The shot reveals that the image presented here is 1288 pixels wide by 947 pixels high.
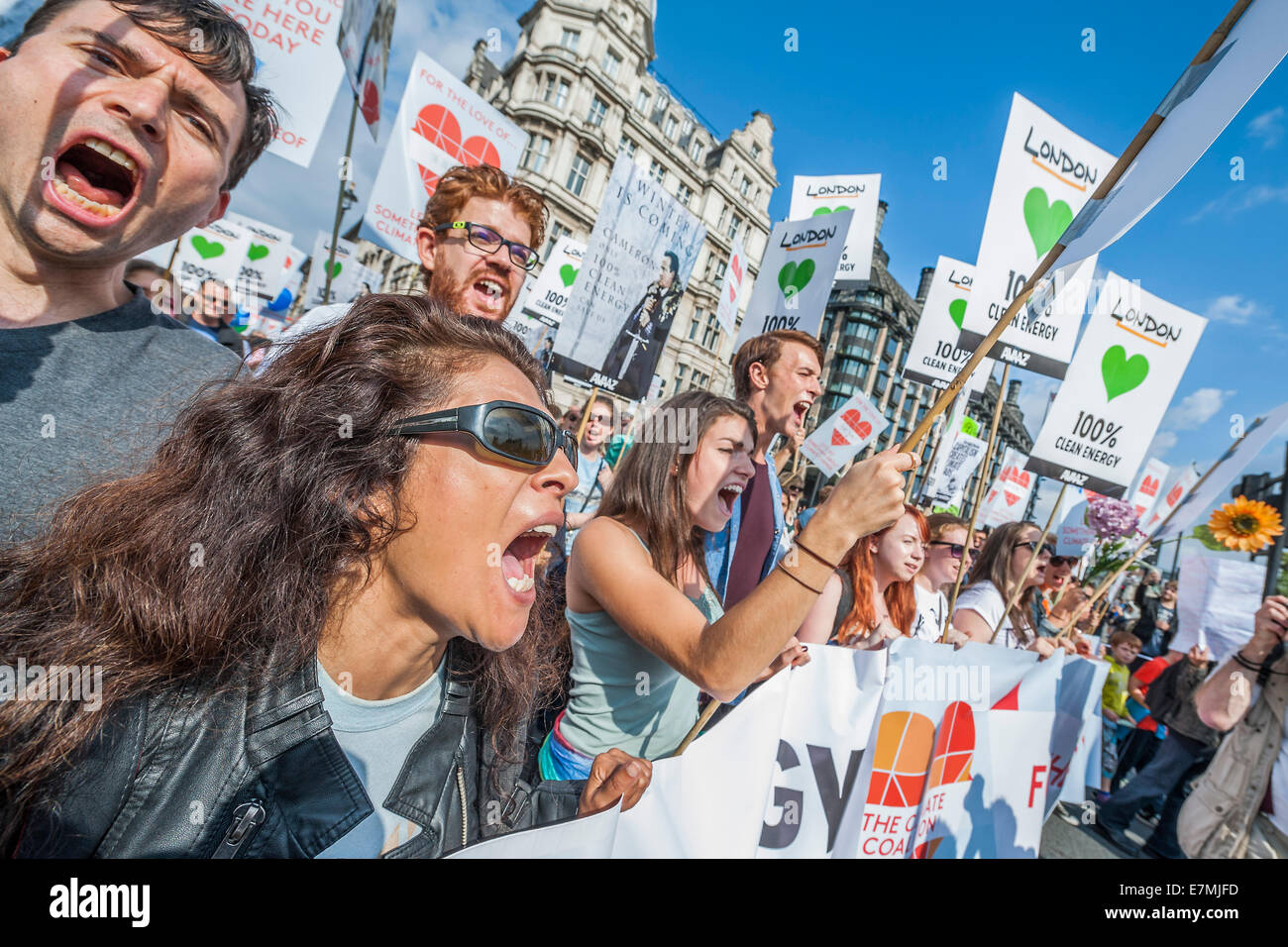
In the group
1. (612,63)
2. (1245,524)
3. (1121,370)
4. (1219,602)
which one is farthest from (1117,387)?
(612,63)

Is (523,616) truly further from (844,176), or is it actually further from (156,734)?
(844,176)

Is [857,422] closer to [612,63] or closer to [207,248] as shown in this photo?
[207,248]

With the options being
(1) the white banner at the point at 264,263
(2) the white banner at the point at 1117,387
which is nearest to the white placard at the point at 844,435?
(2) the white banner at the point at 1117,387

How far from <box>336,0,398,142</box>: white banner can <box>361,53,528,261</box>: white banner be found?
4.58 feet

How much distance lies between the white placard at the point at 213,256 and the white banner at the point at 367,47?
20.9 ft

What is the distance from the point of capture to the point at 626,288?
446cm

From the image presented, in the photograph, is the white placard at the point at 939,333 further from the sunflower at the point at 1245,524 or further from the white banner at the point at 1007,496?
the sunflower at the point at 1245,524

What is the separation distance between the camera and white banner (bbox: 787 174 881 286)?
621cm

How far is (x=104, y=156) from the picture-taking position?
1258mm

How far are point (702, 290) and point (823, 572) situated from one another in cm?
4096

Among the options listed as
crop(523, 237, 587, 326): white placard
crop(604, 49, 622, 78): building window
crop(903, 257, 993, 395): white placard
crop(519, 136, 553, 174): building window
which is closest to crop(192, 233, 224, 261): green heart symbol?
crop(523, 237, 587, 326): white placard

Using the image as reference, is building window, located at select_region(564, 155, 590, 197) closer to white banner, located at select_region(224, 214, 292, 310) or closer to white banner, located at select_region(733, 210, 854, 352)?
white banner, located at select_region(224, 214, 292, 310)

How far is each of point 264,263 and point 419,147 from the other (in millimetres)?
6735

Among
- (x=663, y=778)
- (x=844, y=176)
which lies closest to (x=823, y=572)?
(x=663, y=778)
